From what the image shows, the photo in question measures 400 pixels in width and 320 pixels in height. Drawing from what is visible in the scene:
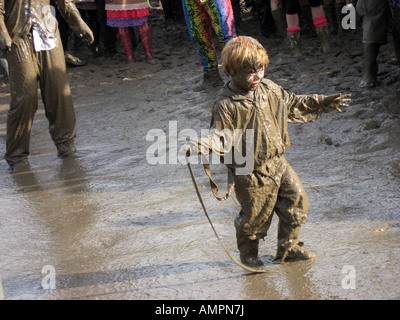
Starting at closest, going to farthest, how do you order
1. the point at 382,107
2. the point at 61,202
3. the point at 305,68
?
the point at 61,202, the point at 382,107, the point at 305,68

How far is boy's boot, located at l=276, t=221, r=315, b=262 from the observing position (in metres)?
3.31

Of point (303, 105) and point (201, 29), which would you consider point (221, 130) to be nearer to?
point (303, 105)

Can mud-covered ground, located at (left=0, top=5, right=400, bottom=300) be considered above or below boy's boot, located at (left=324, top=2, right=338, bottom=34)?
below

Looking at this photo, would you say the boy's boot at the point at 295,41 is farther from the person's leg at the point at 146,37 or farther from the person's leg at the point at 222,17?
the person's leg at the point at 146,37

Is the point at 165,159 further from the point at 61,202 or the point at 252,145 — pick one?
the point at 252,145

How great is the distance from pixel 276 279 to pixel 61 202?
2.32 meters

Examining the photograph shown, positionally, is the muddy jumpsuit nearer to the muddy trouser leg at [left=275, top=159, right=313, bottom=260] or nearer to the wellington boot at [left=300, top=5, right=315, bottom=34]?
the muddy trouser leg at [left=275, top=159, right=313, bottom=260]

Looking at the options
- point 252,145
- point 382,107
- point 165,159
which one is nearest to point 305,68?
point 382,107

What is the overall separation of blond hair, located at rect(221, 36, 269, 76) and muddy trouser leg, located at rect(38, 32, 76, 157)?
3.13m

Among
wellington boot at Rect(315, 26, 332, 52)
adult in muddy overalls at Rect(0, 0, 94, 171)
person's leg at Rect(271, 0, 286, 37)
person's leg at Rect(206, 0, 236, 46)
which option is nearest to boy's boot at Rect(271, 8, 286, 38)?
person's leg at Rect(271, 0, 286, 37)

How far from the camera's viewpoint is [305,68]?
711cm

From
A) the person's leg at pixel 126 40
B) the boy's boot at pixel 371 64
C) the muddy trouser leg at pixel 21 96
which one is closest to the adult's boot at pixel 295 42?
the boy's boot at pixel 371 64

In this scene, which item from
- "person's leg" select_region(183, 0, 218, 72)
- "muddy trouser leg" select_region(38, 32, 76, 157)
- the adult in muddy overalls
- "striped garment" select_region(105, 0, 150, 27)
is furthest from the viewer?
"striped garment" select_region(105, 0, 150, 27)

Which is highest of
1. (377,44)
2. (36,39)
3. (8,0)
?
(8,0)
